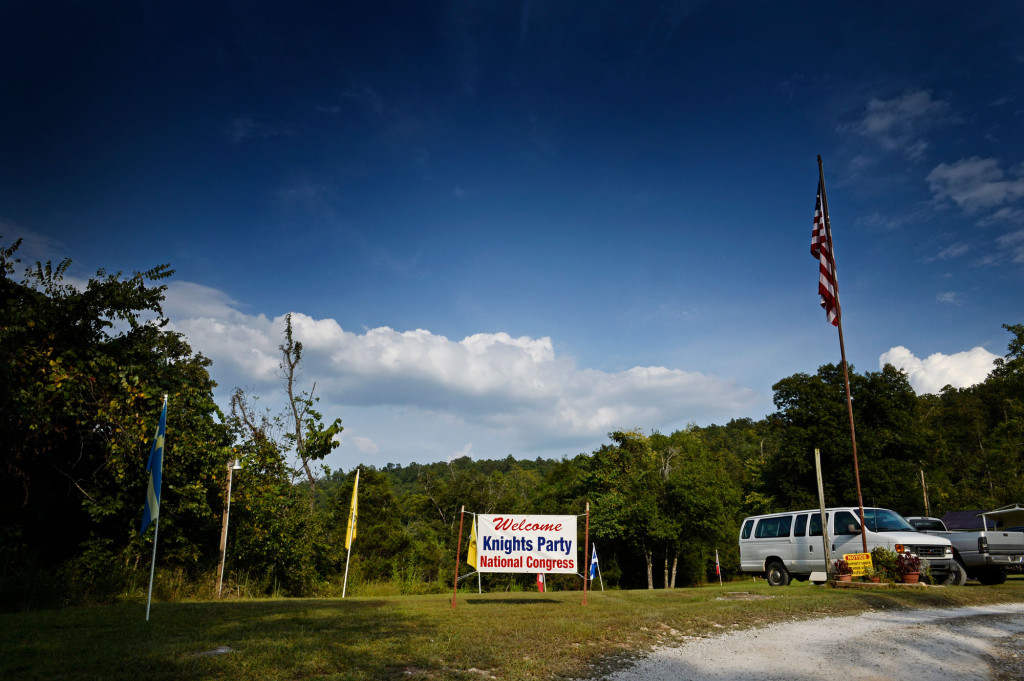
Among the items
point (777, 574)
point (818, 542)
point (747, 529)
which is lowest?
point (777, 574)

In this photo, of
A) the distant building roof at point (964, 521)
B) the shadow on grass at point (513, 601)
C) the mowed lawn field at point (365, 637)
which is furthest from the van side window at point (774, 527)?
the distant building roof at point (964, 521)

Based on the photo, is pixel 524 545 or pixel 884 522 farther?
pixel 884 522

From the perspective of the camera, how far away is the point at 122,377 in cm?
1384

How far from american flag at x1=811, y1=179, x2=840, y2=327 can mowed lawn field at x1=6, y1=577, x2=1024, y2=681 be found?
846 centimetres

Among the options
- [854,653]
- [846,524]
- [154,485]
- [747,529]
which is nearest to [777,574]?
[747,529]

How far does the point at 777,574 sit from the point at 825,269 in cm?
926

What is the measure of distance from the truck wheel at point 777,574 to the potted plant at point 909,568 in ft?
10.9

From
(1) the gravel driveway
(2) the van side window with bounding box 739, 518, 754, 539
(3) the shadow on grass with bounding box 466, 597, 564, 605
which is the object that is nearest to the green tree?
(3) the shadow on grass with bounding box 466, 597, 564, 605

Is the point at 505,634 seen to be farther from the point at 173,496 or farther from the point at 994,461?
the point at 994,461

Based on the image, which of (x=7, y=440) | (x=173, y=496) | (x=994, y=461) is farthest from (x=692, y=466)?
(x=7, y=440)

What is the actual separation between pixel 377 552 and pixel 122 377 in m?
32.8

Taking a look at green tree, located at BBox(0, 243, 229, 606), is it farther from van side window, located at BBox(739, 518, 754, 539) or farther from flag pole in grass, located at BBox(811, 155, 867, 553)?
flag pole in grass, located at BBox(811, 155, 867, 553)

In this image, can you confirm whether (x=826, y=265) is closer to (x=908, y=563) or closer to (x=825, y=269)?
(x=825, y=269)

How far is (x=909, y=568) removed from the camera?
14.2m
